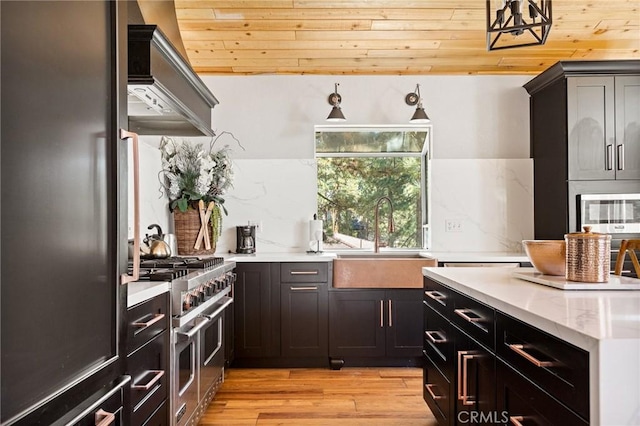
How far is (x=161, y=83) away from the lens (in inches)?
89.3

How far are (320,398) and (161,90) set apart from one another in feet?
6.76

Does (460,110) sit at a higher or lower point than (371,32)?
lower

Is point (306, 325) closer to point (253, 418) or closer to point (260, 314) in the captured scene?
point (260, 314)

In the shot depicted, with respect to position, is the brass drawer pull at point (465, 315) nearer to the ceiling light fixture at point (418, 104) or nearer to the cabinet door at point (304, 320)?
the cabinet door at point (304, 320)

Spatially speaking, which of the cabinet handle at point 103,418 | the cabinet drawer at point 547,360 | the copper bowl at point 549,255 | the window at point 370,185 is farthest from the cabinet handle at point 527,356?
the window at point 370,185

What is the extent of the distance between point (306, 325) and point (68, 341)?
2.60 metres

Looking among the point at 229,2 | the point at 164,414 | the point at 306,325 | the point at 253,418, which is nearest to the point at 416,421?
the point at 253,418

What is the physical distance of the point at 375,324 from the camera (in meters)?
3.51

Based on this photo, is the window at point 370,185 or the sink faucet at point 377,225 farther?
the window at point 370,185

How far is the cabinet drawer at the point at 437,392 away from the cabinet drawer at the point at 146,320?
128 centimetres

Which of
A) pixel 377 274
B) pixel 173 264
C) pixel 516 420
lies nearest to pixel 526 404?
pixel 516 420

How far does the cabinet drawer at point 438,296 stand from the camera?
211 cm

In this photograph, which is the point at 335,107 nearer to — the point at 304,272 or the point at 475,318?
the point at 304,272

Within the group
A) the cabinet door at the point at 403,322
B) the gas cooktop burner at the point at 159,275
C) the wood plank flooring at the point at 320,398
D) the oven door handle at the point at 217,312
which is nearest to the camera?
the gas cooktop burner at the point at 159,275
